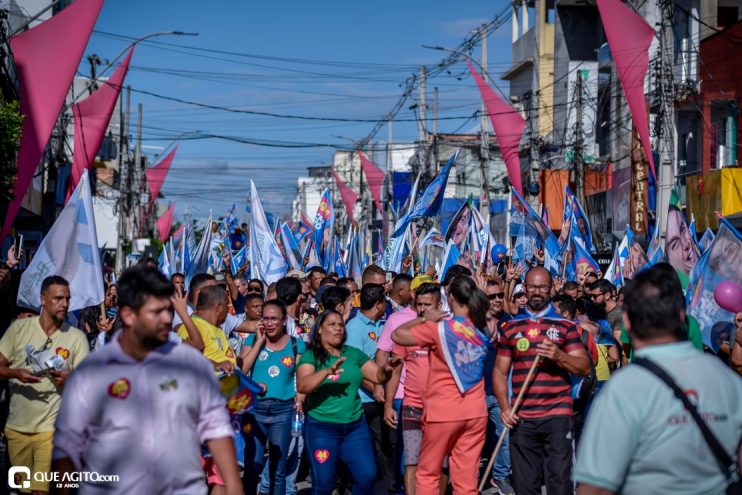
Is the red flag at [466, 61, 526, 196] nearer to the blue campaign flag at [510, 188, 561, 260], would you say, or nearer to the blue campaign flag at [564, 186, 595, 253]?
the blue campaign flag at [564, 186, 595, 253]

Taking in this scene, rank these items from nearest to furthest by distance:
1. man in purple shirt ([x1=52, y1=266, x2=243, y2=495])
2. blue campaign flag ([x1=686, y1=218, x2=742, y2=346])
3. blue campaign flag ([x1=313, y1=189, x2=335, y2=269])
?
man in purple shirt ([x1=52, y1=266, x2=243, y2=495])
blue campaign flag ([x1=686, y1=218, x2=742, y2=346])
blue campaign flag ([x1=313, y1=189, x2=335, y2=269])

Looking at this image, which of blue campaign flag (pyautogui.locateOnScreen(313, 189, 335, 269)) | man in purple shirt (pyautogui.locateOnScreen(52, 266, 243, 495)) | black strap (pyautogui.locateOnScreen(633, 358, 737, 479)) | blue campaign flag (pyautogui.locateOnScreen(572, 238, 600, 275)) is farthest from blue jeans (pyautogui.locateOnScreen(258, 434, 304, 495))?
blue campaign flag (pyautogui.locateOnScreen(313, 189, 335, 269))

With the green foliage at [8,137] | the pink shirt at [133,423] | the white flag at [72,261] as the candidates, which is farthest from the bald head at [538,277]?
the green foliage at [8,137]

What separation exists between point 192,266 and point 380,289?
26.7 feet

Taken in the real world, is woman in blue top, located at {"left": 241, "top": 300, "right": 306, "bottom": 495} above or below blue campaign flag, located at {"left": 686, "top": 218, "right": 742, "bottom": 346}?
below

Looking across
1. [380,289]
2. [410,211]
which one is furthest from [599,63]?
[380,289]

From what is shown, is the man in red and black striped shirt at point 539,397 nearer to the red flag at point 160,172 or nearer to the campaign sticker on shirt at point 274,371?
the campaign sticker on shirt at point 274,371

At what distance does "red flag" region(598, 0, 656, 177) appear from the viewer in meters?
19.5

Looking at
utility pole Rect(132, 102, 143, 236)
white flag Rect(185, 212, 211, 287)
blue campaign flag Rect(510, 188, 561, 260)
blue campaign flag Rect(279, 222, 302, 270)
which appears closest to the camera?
white flag Rect(185, 212, 211, 287)

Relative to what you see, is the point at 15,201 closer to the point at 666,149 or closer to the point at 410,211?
the point at 410,211

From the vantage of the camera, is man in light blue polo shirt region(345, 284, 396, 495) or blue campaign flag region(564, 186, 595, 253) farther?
blue campaign flag region(564, 186, 595, 253)

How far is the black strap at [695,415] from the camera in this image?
395 centimetres

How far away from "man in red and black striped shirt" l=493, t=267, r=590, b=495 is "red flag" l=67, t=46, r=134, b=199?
14.0 m

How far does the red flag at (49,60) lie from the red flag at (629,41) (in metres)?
9.20
